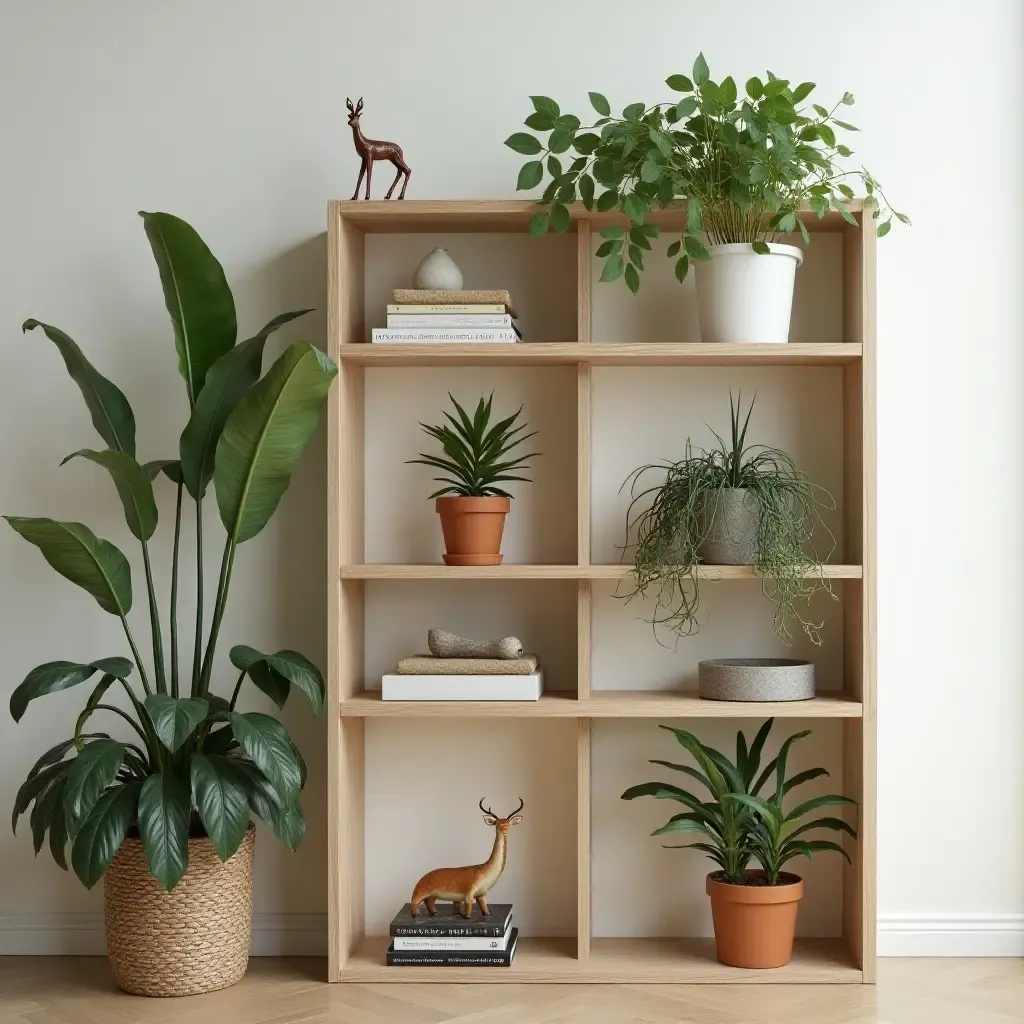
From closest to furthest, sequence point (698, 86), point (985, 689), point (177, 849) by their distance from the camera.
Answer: point (177, 849)
point (698, 86)
point (985, 689)

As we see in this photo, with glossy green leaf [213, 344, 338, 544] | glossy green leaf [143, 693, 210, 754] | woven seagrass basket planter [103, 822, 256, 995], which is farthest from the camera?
woven seagrass basket planter [103, 822, 256, 995]

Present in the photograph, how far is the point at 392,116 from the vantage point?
300 centimetres

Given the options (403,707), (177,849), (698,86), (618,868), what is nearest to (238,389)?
(403,707)

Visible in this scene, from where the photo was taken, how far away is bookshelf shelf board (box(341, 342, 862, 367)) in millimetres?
2678

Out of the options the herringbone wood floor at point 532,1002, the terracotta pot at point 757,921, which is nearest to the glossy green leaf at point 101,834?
the herringbone wood floor at point 532,1002

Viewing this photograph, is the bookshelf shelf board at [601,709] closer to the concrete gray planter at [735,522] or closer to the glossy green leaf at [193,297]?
the concrete gray planter at [735,522]

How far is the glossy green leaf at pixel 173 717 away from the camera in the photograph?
7.70 ft

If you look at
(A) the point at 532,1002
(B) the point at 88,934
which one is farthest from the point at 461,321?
(B) the point at 88,934

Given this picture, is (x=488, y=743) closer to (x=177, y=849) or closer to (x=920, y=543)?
(x=177, y=849)

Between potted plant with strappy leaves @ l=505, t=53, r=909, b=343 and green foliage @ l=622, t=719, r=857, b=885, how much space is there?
923mm

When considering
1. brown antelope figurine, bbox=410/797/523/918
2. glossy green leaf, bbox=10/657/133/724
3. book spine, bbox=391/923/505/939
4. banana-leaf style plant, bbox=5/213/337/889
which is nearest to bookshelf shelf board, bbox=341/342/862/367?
banana-leaf style plant, bbox=5/213/337/889

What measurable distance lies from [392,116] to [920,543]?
1.61 m

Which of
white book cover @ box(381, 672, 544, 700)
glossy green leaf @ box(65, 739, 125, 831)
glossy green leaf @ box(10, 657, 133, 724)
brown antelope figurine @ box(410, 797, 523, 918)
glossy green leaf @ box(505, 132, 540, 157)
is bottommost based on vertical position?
brown antelope figurine @ box(410, 797, 523, 918)

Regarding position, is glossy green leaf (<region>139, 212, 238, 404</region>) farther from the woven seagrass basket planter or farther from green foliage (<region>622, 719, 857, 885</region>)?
green foliage (<region>622, 719, 857, 885</region>)
